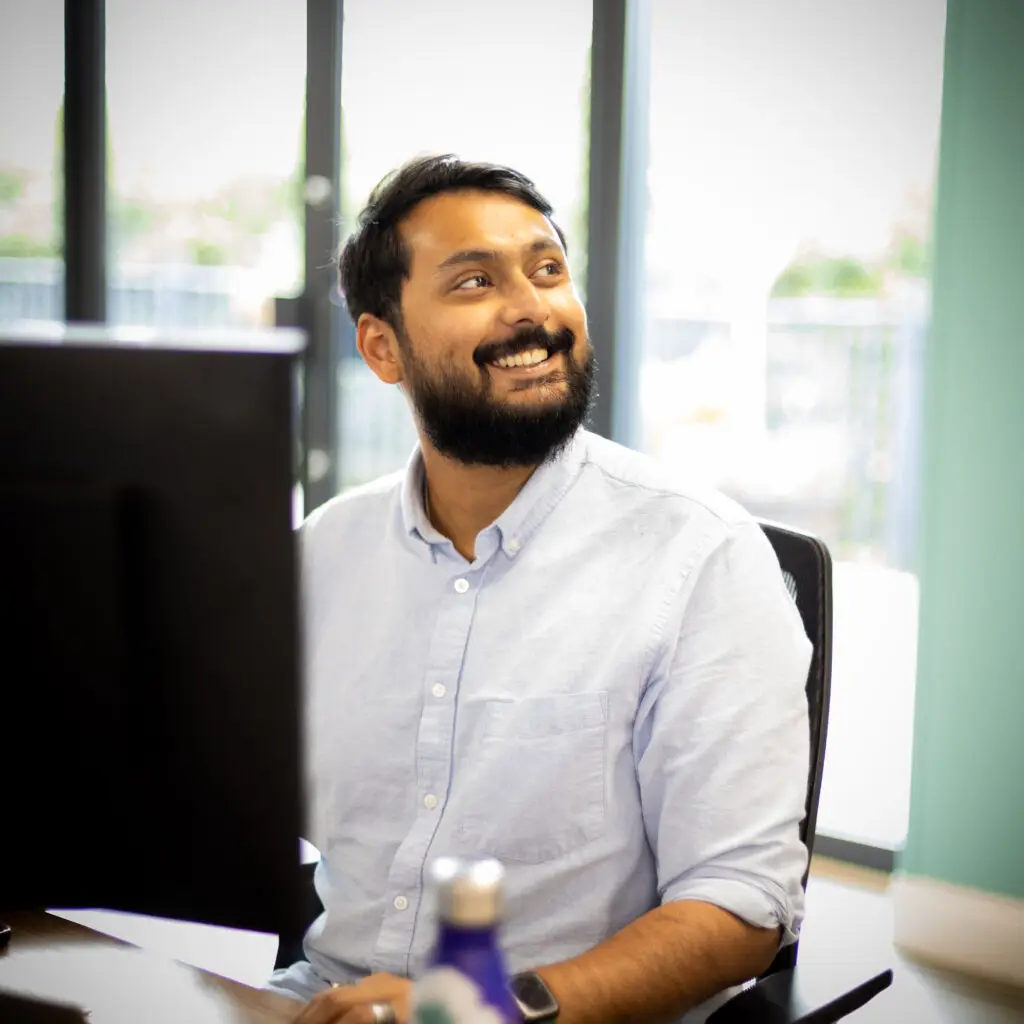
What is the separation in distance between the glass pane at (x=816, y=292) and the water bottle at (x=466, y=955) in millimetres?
2081

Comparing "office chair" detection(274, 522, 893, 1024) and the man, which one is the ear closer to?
the man

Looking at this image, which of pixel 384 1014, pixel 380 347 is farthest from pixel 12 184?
pixel 384 1014

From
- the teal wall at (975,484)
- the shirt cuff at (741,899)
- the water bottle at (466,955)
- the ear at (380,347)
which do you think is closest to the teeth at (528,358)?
the ear at (380,347)

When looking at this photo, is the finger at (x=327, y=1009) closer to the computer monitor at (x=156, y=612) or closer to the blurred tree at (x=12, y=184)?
the computer monitor at (x=156, y=612)

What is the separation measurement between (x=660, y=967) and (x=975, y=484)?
1665 millimetres

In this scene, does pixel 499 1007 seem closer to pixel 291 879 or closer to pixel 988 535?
pixel 291 879

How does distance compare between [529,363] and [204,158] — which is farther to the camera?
[204,158]

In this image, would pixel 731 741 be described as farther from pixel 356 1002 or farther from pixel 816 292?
pixel 816 292

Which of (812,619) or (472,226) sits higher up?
(472,226)

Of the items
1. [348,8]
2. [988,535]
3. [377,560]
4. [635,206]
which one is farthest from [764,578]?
[348,8]

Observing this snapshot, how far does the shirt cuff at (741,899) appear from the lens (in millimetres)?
1073

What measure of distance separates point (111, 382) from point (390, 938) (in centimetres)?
79

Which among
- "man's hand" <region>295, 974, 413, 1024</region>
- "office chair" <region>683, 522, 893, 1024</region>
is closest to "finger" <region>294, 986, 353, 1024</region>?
"man's hand" <region>295, 974, 413, 1024</region>

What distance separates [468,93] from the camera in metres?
3.32
